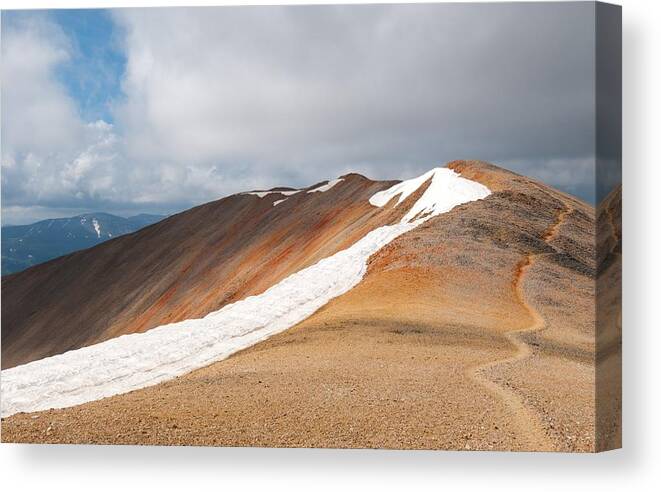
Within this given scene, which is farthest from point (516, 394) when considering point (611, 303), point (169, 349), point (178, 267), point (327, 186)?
point (327, 186)

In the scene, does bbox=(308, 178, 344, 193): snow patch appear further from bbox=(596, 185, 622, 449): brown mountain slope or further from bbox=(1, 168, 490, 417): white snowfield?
bbox=(596, 185, 622, 449): brown mountain slope

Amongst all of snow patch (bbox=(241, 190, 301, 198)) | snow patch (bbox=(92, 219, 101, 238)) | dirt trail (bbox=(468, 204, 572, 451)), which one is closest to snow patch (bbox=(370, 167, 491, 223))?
dirt trail (bbox=(468, 204, 572, 451))

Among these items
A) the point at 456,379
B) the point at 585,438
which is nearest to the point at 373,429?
the point at 456,379

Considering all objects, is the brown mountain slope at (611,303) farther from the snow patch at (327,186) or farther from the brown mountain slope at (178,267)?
the snow patch at (327,186)

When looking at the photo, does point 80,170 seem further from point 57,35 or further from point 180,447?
point 180,447

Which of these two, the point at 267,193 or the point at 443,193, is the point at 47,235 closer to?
the point at 443,193
